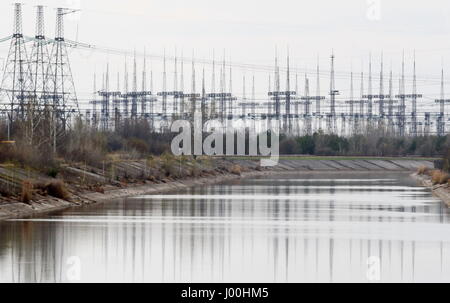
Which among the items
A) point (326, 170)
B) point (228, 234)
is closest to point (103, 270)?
point (228, 234)

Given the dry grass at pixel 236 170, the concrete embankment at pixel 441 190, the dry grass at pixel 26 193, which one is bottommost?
the dry grass at pixel 236 170

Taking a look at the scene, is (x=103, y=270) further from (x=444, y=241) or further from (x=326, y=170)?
(x=326, y=170)

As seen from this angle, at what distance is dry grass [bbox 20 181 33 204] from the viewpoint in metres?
47.0

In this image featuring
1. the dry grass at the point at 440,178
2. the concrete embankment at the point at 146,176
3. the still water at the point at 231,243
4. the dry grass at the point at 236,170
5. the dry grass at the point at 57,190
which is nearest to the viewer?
the still water at the point at 231,243

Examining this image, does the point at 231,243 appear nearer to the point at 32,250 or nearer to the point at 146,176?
the point at 32,250

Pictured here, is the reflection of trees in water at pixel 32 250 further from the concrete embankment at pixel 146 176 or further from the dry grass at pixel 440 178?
the dry grass at pixel 440 178

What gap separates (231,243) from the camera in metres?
35.8

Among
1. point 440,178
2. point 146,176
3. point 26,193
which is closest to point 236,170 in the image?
point 146,176

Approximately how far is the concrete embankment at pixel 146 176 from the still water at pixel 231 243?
1533mm

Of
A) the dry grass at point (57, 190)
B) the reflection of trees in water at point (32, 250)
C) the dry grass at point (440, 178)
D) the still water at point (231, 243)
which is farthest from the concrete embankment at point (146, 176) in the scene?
the dry grass at point (440, 178)

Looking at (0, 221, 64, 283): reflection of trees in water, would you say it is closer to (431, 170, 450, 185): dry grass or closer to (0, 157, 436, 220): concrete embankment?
(0, 157, 436, 220): concrete embankment

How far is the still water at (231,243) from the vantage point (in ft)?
92.1

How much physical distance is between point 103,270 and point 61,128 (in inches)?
1802
